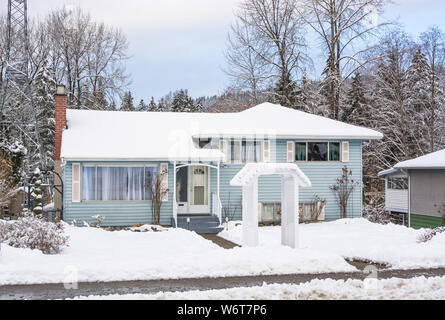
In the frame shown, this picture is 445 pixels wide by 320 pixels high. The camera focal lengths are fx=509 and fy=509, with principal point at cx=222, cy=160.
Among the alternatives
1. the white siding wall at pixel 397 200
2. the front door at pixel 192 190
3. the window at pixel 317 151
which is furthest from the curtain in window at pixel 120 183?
the white siding wall at pixel 397 200

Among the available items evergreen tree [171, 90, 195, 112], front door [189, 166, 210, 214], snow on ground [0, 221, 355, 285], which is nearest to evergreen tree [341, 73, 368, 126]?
evergreen tree [171, 90, 195, 112]

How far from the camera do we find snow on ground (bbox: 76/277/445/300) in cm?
823

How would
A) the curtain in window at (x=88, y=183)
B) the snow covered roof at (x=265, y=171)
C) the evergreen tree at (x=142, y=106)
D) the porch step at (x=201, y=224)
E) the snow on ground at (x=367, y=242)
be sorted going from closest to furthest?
the snow on ground at (x=367, y=242), the snow covered roof at (x=265, y=171), the porch step at (x=201, y=224), the curtain in window at (x=88, y=183), the evergreen tree at (x=142, y=106)

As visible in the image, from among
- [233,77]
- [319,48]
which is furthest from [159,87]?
[319,48]

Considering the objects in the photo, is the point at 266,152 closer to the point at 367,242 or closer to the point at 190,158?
the point at 190,158

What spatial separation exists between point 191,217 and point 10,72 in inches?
476

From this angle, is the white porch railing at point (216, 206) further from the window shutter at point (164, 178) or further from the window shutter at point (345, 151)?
the window shutter at point (345, 151)

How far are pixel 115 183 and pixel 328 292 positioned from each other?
454 inches

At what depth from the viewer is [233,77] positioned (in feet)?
107

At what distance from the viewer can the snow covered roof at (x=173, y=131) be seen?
1847 centimetres

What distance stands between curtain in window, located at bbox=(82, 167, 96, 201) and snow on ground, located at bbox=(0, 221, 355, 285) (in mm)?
5231

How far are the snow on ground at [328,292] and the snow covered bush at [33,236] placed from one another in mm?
4298
